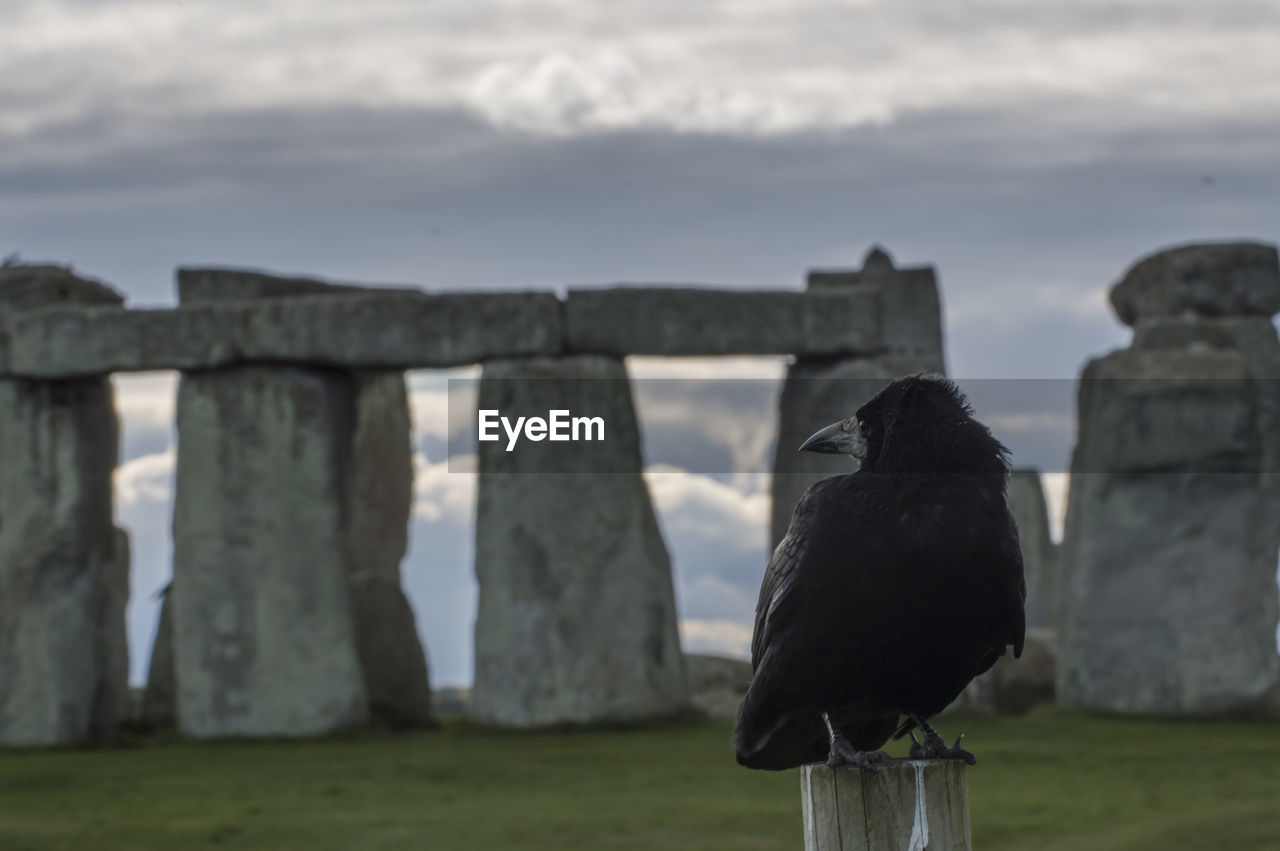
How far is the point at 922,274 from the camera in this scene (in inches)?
674

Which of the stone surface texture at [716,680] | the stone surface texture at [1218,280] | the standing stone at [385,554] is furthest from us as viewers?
the stone surface texture at [716,680]

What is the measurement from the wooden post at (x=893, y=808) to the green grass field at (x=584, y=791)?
508 centimetres

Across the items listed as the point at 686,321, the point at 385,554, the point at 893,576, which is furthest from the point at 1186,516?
the point at 893,576

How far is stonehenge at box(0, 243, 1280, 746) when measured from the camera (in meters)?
14.1

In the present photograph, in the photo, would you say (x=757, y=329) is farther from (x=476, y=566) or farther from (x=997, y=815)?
(x=997, y=815)

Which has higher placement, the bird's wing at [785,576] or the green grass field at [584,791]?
the bird's wing at [785,576]

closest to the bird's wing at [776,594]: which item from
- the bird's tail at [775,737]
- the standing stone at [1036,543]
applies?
the bird's tail at [775,737]

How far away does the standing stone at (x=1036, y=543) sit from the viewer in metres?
22.5

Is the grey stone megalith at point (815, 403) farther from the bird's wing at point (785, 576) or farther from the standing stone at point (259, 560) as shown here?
the bird's wing at point (785, 576)

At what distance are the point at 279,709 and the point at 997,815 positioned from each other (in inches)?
259

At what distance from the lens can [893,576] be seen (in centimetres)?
389

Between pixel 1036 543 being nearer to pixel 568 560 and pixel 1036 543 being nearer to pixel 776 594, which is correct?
pixel 568 560

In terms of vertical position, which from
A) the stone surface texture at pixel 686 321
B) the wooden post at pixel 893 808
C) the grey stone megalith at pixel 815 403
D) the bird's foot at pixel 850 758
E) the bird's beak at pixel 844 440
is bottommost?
the wooden post at pixel 893 808

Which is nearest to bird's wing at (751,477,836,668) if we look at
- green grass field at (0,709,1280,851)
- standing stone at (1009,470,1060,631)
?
green grass field at (0,709,1280,851)
